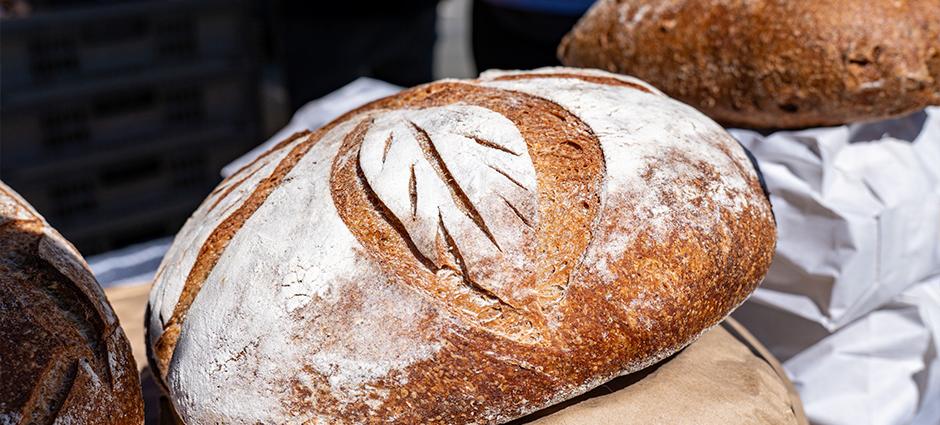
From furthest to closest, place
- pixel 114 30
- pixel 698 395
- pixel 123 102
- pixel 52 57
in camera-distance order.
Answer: pixel 123 102
pixel 114 30
pixel 52 57
pixel 698 395

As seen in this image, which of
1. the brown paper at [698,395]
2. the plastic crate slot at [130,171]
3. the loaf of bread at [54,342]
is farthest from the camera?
the plastic crate slot at [130,171]

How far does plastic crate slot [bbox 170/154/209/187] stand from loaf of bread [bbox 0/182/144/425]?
233cm

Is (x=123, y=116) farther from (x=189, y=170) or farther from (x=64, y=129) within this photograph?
(x=189, y=170)

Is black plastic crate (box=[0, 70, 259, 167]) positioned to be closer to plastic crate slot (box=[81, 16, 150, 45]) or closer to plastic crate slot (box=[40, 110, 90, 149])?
plastic crate slot (box=[40, 110, 90, 149])

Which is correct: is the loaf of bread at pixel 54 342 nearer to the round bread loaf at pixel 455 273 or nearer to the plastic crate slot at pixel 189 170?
the round bread loaf at pixel 455 273

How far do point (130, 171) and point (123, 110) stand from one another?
0.83 feet

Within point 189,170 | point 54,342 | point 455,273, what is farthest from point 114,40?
point 455,273

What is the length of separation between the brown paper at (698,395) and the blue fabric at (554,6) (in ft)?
4.64

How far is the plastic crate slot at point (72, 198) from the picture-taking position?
9.98 feet

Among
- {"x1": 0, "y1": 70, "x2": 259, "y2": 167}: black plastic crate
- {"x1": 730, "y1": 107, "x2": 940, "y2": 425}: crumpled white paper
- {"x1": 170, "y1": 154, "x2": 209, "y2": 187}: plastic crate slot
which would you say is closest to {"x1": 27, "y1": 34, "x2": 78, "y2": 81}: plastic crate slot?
{"x1": 0, "y1": 70, "x2": 259, "y2": 167}: black plastic crate

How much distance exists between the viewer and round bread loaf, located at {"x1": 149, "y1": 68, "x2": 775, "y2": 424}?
1.02 m

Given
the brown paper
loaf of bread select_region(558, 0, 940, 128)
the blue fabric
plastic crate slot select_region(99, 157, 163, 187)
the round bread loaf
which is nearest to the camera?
the round bread loaf

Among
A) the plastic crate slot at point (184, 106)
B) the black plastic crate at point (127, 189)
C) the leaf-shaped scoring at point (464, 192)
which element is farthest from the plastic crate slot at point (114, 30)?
the leaf-shaped scoring at point (464, 192)

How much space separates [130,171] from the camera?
10.8 ft
